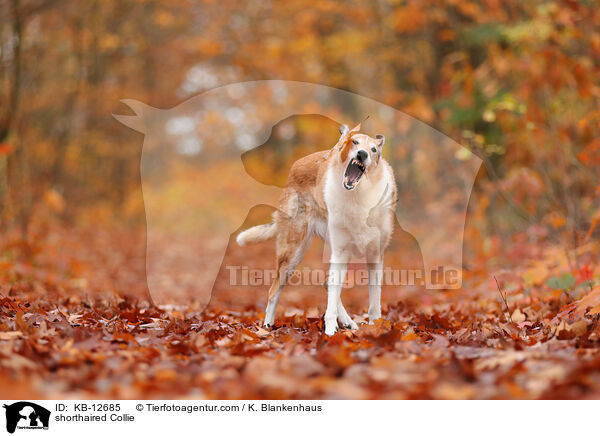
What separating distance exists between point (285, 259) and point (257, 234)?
1.16 ft

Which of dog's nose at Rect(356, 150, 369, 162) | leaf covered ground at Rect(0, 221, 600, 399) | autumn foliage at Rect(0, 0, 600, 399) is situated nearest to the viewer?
leaf covered ground at Rect(0, 221, 600, 399)

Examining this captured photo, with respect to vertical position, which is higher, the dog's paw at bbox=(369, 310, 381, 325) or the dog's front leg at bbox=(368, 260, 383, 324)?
the dog's front leg at bbox=(368, 260, 383, 324)

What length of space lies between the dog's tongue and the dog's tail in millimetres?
980

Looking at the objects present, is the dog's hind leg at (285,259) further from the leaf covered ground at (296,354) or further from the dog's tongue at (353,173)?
the dog's tongue at (353,173)

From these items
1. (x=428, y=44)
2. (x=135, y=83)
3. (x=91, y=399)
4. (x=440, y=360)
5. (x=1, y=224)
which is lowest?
(x=91, y=399)

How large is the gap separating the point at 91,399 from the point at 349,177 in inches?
93.5

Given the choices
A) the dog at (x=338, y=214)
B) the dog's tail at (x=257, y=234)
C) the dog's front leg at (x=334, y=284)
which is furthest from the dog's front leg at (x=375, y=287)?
the dog's tail at (x=257, y=234)

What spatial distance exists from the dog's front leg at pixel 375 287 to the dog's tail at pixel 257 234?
2.99 ft

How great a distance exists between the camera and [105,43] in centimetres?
1416

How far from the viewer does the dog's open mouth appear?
14.0 ft

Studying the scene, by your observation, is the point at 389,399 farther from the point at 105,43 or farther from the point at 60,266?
the point at 105,43

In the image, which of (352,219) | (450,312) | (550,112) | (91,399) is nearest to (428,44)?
(550,112)
